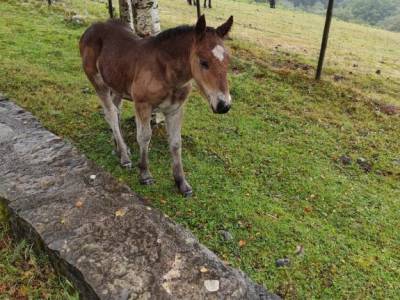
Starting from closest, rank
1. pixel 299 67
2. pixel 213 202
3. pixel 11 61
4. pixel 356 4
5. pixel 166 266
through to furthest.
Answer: pixel 166 266, pixel 213 202, pixel 11 61, pixel 299 67, pixel 356 4

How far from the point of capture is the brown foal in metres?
4.80

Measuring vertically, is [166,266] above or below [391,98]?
above

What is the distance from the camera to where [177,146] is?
259 inches

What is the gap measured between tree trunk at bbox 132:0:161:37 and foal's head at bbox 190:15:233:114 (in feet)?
10.6

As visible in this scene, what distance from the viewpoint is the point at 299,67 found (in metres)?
14.0

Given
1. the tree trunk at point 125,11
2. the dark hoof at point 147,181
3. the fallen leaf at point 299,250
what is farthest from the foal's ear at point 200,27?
the tree trunk at point 125,11

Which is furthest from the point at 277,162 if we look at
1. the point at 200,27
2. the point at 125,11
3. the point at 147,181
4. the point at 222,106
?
the point at 125,11

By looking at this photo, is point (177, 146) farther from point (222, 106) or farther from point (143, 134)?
point (222, 106)

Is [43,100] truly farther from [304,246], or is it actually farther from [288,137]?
[304,246]

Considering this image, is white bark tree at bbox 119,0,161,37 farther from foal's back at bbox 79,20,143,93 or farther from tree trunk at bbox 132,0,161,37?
foal's back at bbox 79,20,143,93

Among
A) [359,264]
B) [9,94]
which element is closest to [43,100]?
[9,94]

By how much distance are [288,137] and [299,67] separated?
5686 mm

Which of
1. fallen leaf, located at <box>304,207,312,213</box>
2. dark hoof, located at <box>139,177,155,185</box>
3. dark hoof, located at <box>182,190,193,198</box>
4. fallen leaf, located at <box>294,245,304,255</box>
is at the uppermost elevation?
dark hoof, located at <box>139,177,155,185</box>

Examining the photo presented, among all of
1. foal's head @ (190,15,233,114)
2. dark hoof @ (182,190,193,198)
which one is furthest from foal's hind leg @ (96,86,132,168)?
foal's head @ (190,15,233,114)
